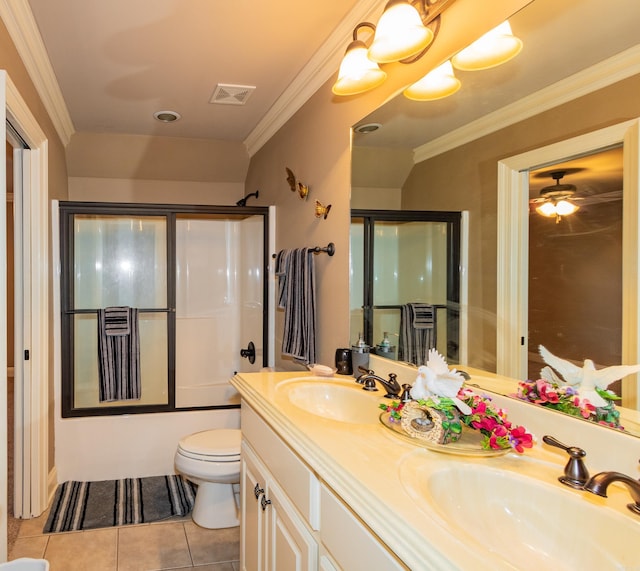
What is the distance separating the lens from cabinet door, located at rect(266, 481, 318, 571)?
3.82 ft

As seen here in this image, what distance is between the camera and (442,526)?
755 millimetres

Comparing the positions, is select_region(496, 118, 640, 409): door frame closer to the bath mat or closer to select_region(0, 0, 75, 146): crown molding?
select_region(0, 0, 75, 146): crown molding

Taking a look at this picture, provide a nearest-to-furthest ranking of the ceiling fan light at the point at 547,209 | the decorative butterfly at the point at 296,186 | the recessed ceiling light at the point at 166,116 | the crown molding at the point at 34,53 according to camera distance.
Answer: the ceiling fan light at the point at 547,209 → the crown molding at the point at 34,53 → the decorative butterfly at the point at 296,186 → the recessed ceiling light at the point at 166,116

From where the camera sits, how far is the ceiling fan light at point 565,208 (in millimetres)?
1090

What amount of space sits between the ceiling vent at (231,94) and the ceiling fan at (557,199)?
2.07m

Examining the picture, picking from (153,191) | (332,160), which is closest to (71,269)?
(153,191)

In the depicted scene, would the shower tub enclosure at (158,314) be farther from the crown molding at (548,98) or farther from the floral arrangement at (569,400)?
the floral arrangement at (569,400)

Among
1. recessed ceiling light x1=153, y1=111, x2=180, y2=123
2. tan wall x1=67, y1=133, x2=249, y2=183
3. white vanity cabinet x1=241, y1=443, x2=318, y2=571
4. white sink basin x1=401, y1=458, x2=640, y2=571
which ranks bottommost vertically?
white vanity cabinet x1=241, y1=443, x2=318, y2=571

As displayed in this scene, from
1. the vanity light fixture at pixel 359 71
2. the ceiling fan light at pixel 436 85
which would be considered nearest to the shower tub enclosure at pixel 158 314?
the vanity light fixture at pixel 359 71

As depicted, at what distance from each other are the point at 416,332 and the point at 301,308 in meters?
0.90

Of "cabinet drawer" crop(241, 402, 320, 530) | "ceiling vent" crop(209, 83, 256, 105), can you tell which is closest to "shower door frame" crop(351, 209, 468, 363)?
"cabinet drawer" crop(241, 402, 320, 530)

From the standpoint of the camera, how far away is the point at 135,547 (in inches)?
91.9

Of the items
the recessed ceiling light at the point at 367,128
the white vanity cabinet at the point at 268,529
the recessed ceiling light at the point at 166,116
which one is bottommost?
the white vanity cabinet at the point at 268,529

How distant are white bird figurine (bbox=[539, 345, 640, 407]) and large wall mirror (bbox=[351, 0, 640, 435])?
19 millimetres
